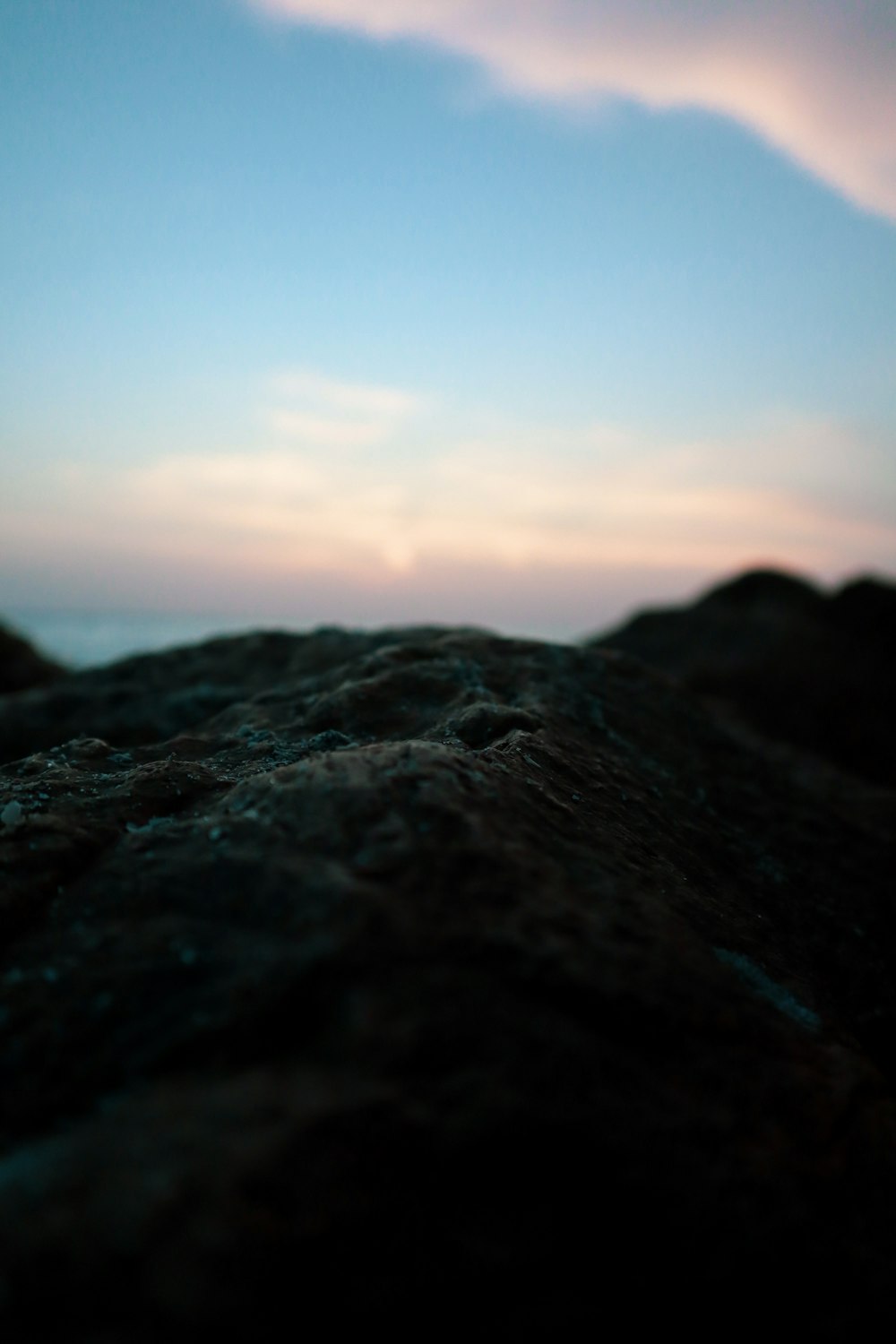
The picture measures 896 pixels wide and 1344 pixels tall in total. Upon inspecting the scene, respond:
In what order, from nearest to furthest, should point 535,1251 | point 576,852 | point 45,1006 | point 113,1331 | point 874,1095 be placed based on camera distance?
point 113,1331, point 535,1251, point 45,1006, point 874,1095, point 576,852

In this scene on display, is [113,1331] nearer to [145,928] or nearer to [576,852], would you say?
[145,928]

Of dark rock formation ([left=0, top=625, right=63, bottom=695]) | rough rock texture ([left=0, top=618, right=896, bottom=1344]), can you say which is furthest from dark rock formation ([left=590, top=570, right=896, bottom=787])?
dark rock formation ([left=0, top=625, right=63, bottom=695])

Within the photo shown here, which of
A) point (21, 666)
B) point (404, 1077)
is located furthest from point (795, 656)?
point (404, 1077)

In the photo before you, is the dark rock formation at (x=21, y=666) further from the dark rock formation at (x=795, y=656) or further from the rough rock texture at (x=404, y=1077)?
the dark rock formation at (x=795, y=656)

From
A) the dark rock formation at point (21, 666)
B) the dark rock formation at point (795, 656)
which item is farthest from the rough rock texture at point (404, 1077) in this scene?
the dark rock formation at point (21, 666)

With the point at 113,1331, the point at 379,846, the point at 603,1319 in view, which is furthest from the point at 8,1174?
the point at 603,1319

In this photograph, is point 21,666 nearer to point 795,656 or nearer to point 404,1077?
point 404,1077
